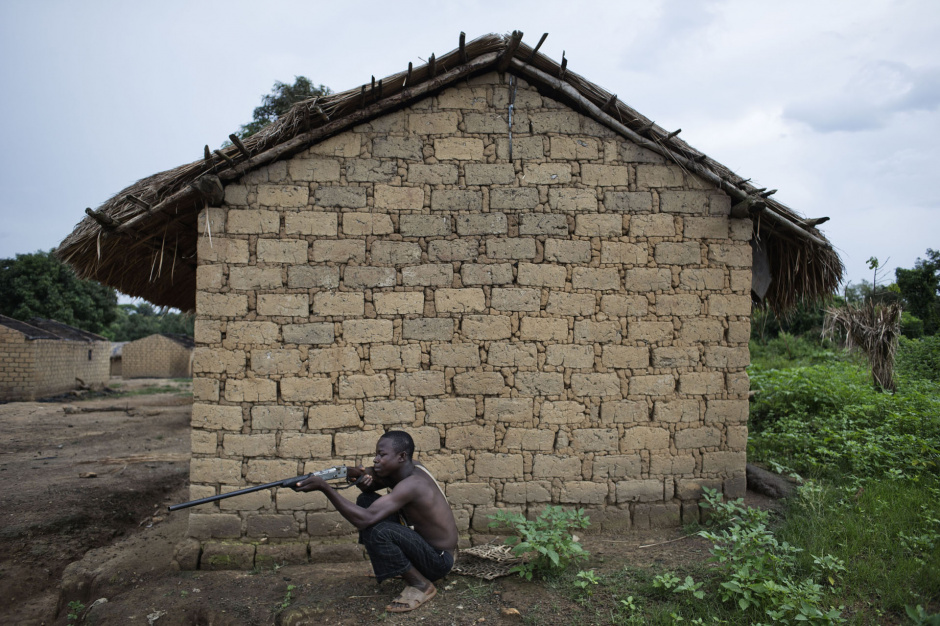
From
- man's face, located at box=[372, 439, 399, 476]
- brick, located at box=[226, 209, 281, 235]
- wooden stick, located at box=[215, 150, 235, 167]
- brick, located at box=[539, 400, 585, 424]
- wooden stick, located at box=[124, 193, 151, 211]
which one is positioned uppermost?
wooden stick, located at box=[215, 150, 235, 167]

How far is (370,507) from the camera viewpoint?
3.43m

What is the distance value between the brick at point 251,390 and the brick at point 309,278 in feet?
2.61

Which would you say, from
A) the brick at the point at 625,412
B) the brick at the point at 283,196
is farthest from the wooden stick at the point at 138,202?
the brick at the point at 625,412

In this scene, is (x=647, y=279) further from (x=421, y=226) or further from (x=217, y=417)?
(x=217, y=417)

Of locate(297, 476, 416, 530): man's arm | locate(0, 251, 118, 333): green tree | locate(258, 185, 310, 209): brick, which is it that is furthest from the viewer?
locate(0, 251, 118, 333): green tree

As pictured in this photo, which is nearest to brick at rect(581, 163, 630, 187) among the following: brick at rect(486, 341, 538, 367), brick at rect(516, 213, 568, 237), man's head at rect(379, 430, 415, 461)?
brick at rect(516, 213, 568, 237)

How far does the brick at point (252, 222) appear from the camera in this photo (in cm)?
449

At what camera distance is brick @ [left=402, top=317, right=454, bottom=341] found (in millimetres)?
4559

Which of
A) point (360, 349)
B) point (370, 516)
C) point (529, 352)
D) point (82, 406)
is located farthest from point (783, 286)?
point (82, 406)

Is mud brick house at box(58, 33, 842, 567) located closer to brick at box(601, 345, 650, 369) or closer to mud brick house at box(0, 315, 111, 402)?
brick at box(601, 345, 650, 369)

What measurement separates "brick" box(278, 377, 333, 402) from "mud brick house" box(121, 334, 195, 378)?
76.1 ft

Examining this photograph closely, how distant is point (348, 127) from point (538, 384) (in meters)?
2.62

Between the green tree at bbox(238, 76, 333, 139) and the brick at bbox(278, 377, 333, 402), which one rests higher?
the green tree at bbox(238, 76, 333, 139)

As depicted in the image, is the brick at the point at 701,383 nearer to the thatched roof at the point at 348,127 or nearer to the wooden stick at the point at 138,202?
the thatched roof at the point at 348,127
